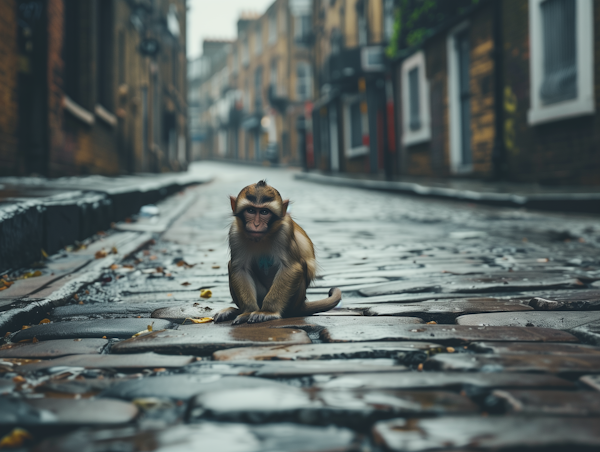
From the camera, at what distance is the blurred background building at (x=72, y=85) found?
9070 millimetres

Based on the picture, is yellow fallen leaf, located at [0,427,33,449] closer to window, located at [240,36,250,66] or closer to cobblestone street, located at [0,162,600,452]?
cobblestone street, located at [0,162,600,452]

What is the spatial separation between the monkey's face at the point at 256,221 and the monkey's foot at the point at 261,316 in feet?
1.31

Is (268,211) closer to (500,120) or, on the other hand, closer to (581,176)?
(581,176)

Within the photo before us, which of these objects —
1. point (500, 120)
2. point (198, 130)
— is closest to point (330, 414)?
point (500, 120)

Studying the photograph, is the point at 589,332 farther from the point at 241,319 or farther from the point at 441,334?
the point at 241,319

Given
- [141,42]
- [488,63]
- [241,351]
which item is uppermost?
[141,42]

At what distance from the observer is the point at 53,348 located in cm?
260

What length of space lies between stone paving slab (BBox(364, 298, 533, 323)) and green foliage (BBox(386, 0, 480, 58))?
44.7ft

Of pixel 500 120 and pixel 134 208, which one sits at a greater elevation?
pixel 500 120

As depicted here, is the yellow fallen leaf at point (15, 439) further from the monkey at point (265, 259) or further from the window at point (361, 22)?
the window at point (361, 22)

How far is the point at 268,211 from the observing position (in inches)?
112

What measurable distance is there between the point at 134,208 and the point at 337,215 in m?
3.00

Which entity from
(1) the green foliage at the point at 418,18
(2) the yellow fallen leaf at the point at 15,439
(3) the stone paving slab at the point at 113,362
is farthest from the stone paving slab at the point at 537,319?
(1) the green foliage at the point at 418,18

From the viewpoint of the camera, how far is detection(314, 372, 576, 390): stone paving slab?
6.43 ft
